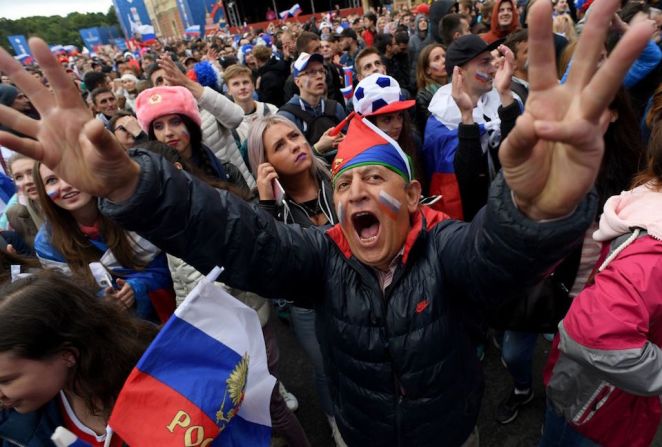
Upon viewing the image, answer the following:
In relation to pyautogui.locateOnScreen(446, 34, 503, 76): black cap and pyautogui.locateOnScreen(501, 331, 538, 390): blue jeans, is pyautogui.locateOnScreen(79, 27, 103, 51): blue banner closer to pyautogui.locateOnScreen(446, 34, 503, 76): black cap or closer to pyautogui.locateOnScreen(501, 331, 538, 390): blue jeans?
pyautogui.locateOnScreen(446, 34, 503, 76): black cap

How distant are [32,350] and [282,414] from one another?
4.11ft

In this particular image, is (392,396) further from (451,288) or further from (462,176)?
(462,176)

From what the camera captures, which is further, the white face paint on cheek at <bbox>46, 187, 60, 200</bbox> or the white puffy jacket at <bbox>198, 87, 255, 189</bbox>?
the white puffy jacket at <bbox>198, 87, 255, 189</bbox>

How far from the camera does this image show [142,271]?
7.46ft

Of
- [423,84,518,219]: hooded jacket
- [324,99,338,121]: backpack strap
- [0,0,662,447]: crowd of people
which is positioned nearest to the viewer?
[0,0,662,447]: crowd of people

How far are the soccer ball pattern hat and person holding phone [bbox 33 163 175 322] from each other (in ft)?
5.09

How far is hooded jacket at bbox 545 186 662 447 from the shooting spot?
1.26 m

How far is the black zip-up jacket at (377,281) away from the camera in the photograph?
100 cm

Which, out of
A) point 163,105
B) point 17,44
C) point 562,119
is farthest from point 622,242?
point 17,44

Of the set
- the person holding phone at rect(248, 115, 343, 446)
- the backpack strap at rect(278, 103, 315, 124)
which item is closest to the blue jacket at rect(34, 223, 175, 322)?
the person holding phone at rect(248, 115, 343, 446)

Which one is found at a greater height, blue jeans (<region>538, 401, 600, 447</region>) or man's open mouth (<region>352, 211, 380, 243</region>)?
man's open mouth (<region>352, 211, 380, 243</region>)

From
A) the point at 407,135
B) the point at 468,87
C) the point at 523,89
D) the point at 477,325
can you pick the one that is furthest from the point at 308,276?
the point at 523,89

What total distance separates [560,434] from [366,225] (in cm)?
125

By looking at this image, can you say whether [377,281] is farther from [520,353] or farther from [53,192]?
[53,192]
